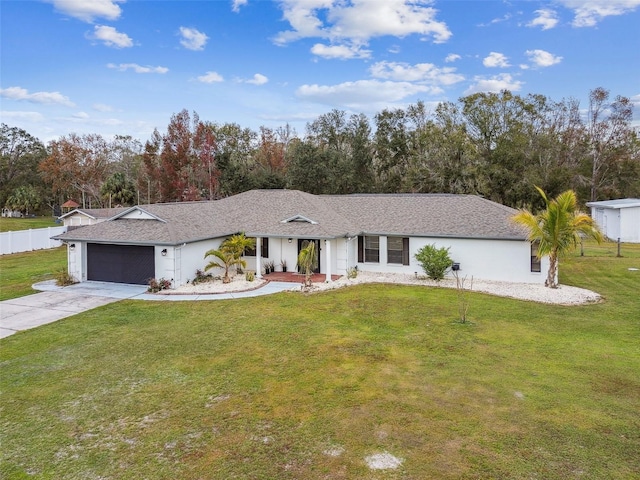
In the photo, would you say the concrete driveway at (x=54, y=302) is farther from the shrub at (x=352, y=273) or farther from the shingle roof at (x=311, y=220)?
the shrub at (x=352, y=273)

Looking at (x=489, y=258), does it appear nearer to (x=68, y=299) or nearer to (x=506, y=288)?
(x=506, y=288)

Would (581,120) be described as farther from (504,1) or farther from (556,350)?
(556,350)

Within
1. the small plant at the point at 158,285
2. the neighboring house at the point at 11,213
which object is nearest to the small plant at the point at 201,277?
the small plant at the point at 158,285

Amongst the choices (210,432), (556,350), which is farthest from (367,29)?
(210,432)

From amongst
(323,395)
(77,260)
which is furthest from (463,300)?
(77,260)

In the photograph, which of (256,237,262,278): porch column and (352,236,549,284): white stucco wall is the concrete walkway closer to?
(256,237,262,278): porch column
